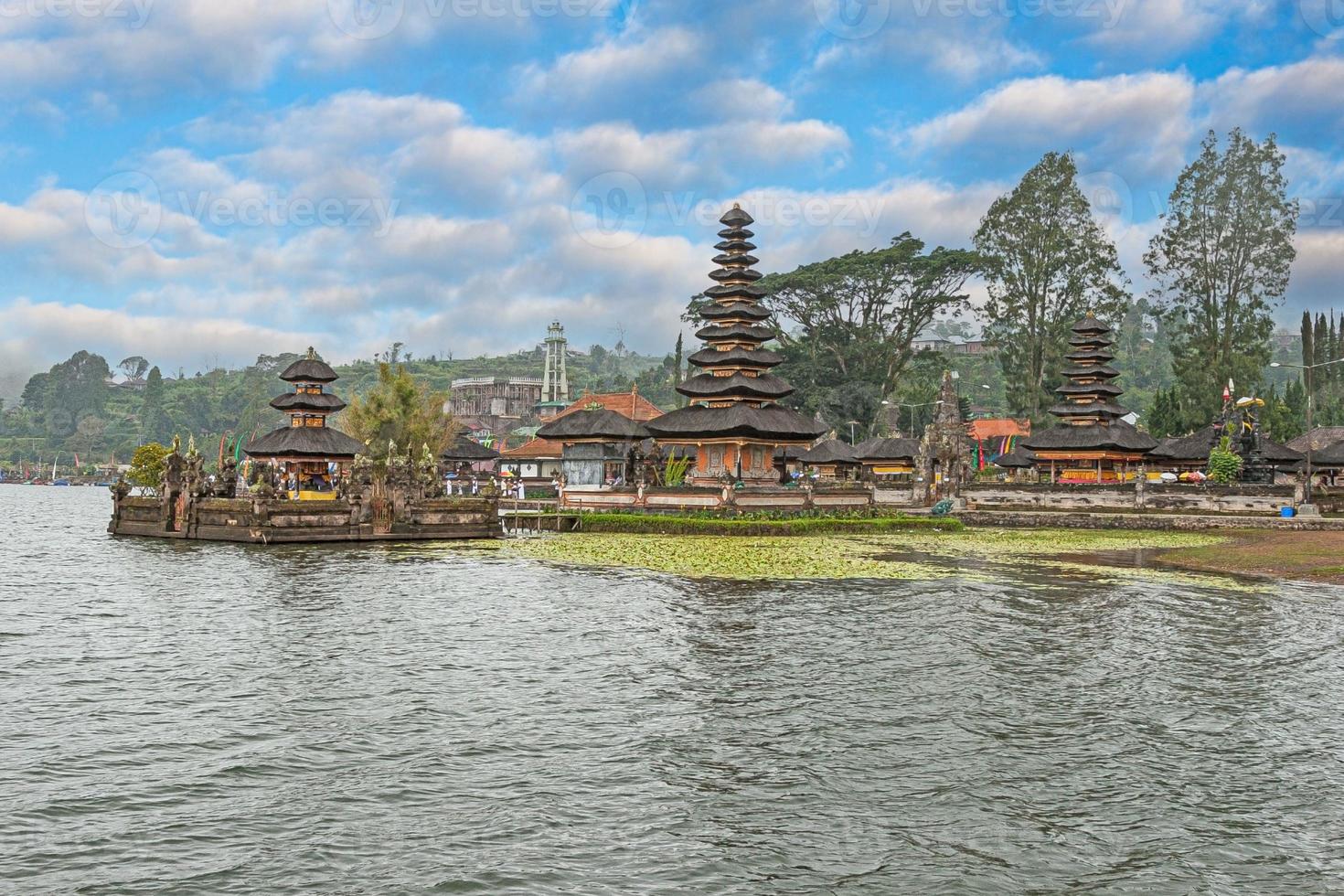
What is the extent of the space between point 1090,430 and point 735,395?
2266 centimetres

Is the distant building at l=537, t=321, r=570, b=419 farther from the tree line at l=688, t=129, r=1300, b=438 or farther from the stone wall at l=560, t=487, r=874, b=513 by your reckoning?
the stone wall at l=560, t=487, r=874, b=513

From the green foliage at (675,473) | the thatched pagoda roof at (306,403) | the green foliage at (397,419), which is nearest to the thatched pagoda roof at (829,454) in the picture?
the green foliage at (675,473)

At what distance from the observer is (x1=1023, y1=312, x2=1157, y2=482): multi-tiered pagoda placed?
59.3 meters

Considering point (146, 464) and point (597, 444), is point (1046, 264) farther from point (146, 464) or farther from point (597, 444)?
point (146, 464)

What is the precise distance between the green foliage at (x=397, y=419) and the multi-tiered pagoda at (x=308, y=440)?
229 inches

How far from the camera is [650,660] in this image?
1573cm

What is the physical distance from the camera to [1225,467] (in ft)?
161

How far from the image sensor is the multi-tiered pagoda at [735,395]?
52656mm

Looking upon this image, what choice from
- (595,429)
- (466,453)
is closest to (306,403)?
(595,429)

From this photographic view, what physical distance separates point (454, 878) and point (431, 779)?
7.64 feet

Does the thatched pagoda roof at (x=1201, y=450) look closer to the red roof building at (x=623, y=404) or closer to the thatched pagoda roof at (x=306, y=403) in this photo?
the red roof building at (x=623, y=404)

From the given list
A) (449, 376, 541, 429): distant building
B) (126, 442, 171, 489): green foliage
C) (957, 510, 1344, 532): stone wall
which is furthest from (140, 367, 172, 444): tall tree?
(957, 510, 1344, 532): stone wall

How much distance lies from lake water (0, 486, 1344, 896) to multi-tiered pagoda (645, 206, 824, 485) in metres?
31.9

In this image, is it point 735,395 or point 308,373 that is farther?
point 735,395
